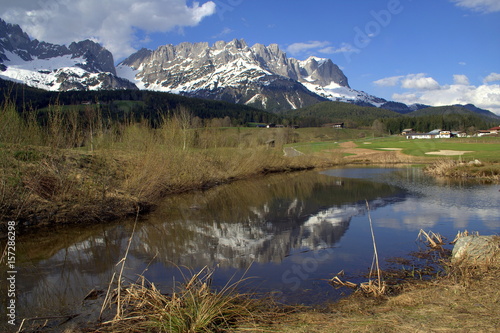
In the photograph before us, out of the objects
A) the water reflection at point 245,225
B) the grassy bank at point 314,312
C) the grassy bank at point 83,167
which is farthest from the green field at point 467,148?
the grassy bank at point 314,312

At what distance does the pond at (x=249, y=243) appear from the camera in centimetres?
806

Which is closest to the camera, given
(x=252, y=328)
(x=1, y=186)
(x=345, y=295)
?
(x=252, y=328)

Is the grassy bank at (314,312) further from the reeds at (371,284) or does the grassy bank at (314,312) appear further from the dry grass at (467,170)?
the dry grass at (467,170)

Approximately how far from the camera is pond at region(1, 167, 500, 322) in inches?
317

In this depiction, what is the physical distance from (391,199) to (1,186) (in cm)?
1899

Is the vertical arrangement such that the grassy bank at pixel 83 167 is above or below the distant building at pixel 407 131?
below

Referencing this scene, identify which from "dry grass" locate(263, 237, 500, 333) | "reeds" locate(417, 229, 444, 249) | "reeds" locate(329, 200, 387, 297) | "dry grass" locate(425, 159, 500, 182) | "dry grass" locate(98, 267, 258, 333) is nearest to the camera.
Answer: "dry grass" locate(98, 267, 258, 333)

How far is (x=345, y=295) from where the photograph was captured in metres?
7.30

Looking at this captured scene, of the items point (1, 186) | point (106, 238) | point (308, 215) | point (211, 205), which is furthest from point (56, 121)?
point (308, 215)

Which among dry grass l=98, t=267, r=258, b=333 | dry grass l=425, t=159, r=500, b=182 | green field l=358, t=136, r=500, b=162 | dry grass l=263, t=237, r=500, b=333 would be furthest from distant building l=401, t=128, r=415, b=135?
dry grass l=98, t=267, r=258, b=333

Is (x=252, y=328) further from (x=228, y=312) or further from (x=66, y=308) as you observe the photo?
(x=66, y=308)

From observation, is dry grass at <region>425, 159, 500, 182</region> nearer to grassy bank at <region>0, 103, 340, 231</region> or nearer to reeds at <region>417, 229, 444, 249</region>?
reeds at <region>417, 229, 444, 249</region>

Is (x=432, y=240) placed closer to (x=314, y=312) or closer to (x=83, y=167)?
(x=314, y=312)

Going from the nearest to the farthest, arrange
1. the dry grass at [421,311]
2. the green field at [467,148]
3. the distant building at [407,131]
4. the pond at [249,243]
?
the dry grass at [421,311] → the pond at [249,243] → the green field at [467,148] → the distant building at [407,131]
